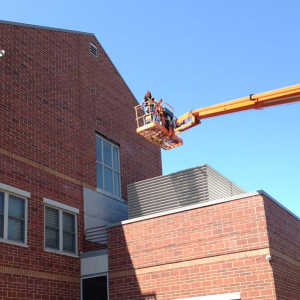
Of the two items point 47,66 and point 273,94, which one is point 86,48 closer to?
point 47,66

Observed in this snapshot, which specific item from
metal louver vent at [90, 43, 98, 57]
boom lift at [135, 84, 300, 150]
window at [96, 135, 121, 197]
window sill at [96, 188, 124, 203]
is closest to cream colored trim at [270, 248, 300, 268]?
boom lift at [135, 84, 300, 150]

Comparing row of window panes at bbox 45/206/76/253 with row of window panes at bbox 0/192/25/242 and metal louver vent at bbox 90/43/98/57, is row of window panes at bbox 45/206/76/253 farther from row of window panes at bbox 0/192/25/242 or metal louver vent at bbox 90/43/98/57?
metal louver vent at bbox 90/43/98/57

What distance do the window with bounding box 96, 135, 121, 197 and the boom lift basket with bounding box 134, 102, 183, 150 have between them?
238cm

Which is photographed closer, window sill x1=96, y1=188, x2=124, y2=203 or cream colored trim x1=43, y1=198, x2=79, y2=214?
cream colored trim x1=43, y1=198, x2=79, y2=214

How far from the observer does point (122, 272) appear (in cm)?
1759

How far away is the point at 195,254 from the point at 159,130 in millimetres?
6535

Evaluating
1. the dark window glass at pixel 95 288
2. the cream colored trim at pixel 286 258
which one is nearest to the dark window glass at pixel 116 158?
the dark window glass at pixel 95 288

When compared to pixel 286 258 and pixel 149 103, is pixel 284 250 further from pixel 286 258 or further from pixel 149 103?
pixel 149 103

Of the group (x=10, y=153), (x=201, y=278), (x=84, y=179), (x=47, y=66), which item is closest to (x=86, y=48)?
(x=47, y=66)

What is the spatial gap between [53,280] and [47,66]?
8.97 m

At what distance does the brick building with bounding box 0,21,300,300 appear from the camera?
15.8 meters

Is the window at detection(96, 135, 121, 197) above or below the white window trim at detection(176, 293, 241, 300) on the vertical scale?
above

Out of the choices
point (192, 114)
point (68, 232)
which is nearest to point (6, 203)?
point (68, 232)

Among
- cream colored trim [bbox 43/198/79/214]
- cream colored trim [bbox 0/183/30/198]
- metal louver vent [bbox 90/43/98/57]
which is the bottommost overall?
cream colored trim [bbox 43/198/79/214]
